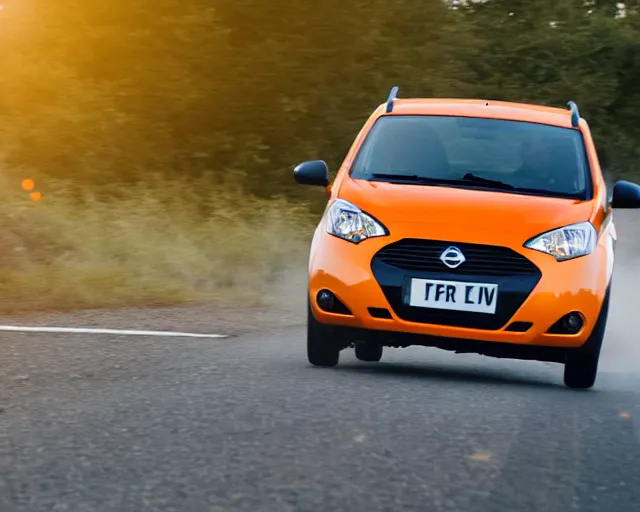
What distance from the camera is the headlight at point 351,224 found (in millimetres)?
7652

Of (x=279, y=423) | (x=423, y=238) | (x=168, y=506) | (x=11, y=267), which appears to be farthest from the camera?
(x=11, y=267)

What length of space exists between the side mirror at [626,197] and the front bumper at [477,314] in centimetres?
126

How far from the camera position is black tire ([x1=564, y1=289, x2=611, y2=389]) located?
7730 millimetres

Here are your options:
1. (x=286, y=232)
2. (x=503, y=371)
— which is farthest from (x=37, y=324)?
(x=286, y=232)

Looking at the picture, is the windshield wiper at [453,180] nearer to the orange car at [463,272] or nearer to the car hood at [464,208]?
the orange car at [463,272]

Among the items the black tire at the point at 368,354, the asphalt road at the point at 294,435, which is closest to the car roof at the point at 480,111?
the black tire at the point at 368,354

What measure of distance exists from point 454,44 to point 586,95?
606 centimetres

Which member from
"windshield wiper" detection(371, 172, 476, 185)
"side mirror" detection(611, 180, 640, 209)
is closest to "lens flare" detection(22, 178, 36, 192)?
"windshield wiper" detection(371, 172, 476, 185)

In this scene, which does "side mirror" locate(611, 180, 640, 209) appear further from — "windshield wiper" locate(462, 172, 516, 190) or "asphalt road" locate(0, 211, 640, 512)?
"asphalt road" locate(0, 211, 640, 512)

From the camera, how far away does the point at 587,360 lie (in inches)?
307

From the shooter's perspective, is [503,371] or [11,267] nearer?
[503,371]

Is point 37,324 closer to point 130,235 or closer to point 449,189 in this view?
point 449,189

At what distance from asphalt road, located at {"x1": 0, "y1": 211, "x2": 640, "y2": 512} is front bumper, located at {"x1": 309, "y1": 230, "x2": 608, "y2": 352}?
1.01ft

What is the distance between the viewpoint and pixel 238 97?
20.6m
